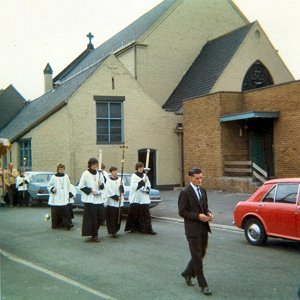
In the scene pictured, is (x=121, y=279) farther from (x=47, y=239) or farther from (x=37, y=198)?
(x=37, y=198)

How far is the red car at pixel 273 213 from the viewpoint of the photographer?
31.2ft

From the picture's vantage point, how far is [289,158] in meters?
20.9

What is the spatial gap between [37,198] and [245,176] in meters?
9.37

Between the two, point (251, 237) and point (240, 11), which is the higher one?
point (240, 11)

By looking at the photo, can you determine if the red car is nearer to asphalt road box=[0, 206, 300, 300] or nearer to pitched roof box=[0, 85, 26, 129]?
asphalt road box=[0, 206, 300, 300]

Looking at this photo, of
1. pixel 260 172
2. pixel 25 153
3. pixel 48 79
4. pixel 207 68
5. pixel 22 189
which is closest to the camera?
pixel 22 189

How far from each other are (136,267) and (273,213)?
323 cm

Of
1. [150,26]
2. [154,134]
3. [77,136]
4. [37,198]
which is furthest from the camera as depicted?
[150,26]

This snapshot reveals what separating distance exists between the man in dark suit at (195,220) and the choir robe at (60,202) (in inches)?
275

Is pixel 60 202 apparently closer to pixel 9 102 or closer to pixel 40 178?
pixel 40 178

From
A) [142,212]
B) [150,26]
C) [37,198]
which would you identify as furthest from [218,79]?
[142,212]

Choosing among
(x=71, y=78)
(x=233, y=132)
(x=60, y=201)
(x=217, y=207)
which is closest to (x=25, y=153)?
(x=71, y=78)

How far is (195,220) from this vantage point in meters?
6.86

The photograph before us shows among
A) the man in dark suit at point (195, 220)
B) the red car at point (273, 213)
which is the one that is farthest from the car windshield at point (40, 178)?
the man in dark suit at point (195, 220)
